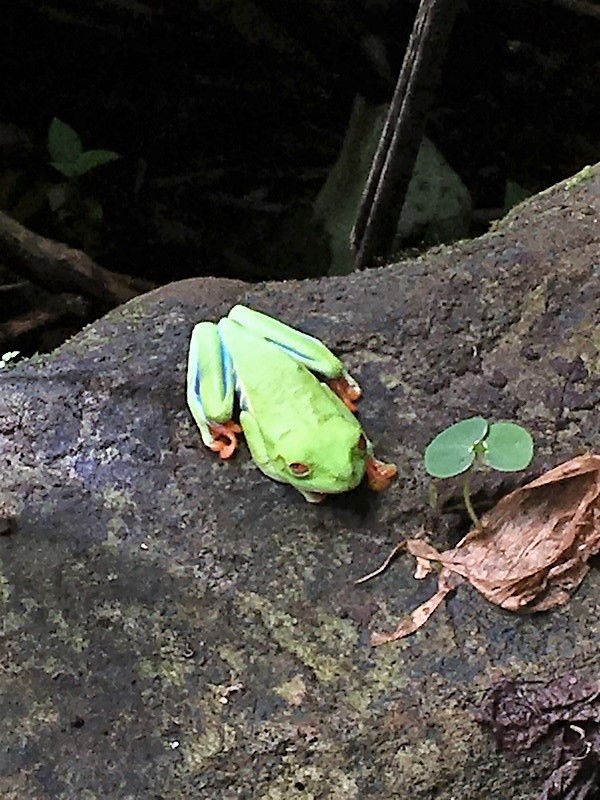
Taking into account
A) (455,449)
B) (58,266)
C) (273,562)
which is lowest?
(58,266)

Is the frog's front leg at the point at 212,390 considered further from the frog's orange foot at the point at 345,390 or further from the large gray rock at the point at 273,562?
the frog's orange foot at the point at 345,390

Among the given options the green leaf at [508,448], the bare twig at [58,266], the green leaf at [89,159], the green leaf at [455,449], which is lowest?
the bare twig at [58,266]

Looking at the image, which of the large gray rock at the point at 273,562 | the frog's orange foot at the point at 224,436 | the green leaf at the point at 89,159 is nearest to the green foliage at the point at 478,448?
the large gray rock at the point at 273,562

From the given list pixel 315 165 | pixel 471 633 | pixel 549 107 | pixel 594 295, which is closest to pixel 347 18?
pixel 315 165

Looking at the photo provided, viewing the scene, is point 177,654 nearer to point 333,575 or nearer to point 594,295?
point 333,575

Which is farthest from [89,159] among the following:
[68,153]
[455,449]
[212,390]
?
[455,449]

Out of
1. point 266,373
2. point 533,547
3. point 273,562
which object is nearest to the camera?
point 533,547

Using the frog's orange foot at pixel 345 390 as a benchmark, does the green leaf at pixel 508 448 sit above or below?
above

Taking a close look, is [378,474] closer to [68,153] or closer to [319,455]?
[319,455]
